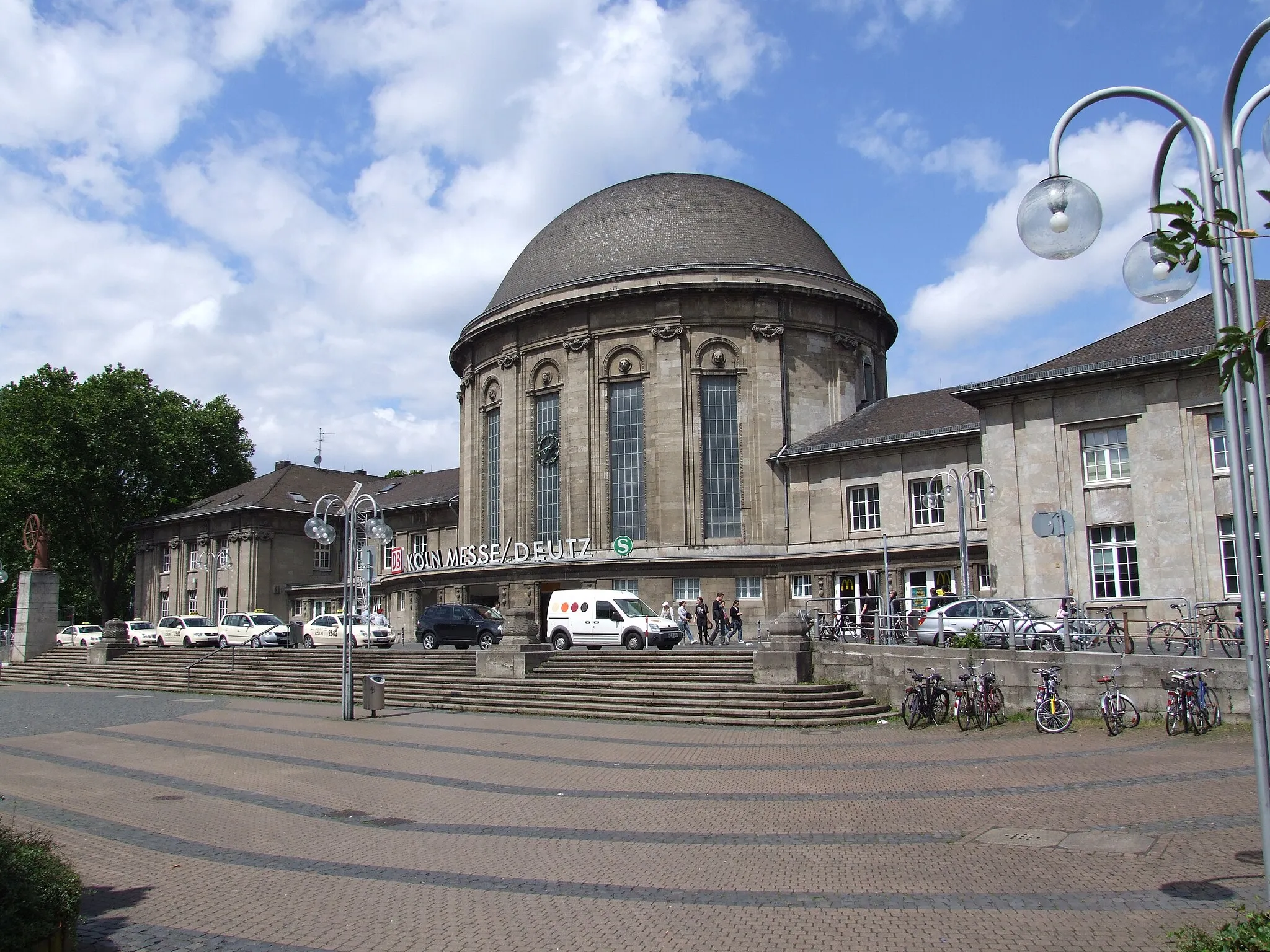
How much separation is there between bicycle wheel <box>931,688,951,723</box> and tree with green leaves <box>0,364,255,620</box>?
62290 mm

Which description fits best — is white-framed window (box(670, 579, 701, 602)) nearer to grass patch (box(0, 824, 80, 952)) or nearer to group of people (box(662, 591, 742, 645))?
group of people (box(662, 591, 742, 645))

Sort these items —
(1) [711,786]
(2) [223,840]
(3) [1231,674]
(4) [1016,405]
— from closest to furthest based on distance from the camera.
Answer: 1. (2) [223,840]
2. (1) [711,786]
3. (3) [1231,674]
4. (4) [1016,405]

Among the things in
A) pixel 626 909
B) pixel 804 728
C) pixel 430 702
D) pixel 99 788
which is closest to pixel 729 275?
pixel 430 702

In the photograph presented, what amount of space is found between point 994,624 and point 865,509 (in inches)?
747

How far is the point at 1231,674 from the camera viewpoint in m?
16.9

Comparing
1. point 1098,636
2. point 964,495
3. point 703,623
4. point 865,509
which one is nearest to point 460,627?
point 703,623

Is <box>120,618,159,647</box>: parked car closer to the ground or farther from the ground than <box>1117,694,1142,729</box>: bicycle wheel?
farther from the ground

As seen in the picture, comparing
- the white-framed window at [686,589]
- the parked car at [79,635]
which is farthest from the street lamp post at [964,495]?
the parked car at [79,635]

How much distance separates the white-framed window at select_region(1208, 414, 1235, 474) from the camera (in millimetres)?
27641

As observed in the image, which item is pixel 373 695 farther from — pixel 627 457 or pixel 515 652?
pixel 627 457

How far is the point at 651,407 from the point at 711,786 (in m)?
30.3

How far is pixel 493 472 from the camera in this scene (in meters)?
50.3

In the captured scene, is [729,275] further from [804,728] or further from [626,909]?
[626,909]

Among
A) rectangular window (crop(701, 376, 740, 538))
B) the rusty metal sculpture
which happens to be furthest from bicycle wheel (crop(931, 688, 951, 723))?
the rusty metal sculpture
